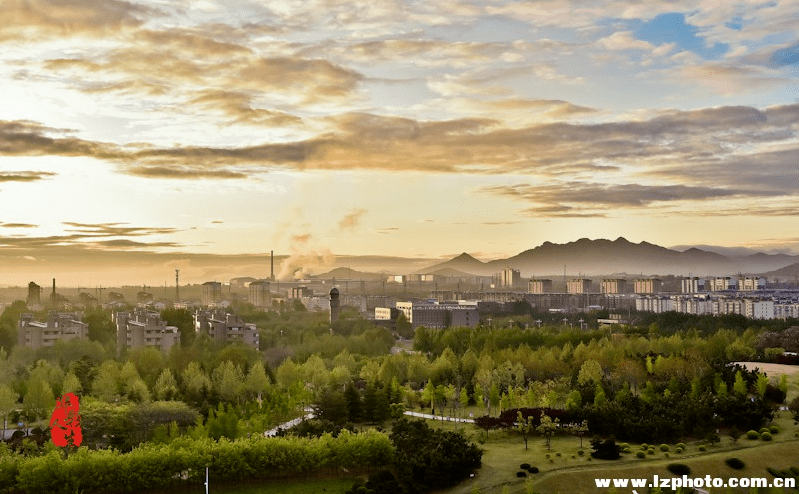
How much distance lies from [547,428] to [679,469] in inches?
304

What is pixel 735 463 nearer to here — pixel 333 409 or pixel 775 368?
pixel 333 409

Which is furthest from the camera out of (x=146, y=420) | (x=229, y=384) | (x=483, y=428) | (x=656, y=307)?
(x=656, y=307)

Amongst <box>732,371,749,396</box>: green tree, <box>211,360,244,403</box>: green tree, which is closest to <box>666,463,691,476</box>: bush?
<box>732,371,749,396</box>: green tree

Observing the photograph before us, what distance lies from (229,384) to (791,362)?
132 feet

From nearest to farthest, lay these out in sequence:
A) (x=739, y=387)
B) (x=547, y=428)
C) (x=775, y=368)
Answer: (x=547, y=428)
(x=739, y=387)
(x=775, y=368)

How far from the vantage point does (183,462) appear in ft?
117

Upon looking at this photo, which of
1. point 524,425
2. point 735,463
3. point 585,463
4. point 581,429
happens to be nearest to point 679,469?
point 735,463

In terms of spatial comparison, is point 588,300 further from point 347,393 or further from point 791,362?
point 347,393

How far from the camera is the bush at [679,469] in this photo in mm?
36581

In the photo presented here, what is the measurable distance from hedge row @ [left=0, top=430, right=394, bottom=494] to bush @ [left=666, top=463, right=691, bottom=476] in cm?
1243

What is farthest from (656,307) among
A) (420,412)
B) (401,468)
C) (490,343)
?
(401,468)

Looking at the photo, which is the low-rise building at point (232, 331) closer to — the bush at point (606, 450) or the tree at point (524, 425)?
the tree at point (524, 425)

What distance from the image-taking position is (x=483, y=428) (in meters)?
46.9

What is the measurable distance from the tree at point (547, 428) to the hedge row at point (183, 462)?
884 cm
